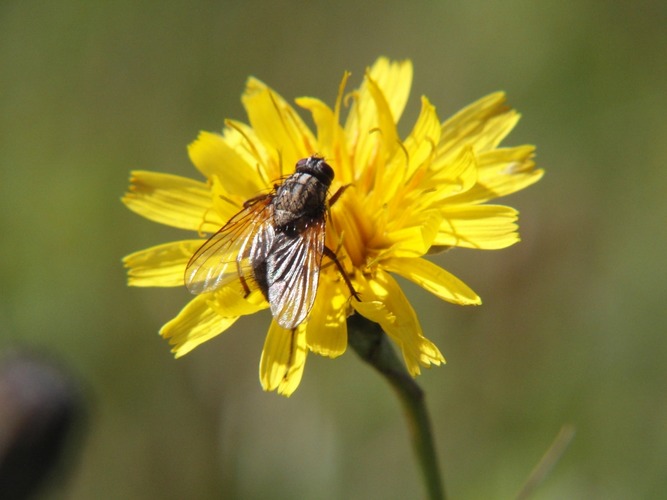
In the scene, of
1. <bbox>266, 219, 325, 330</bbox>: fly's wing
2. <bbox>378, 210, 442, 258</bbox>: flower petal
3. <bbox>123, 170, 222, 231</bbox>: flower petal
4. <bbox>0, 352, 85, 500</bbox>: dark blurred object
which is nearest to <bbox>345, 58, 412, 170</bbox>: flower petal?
<bbox>378, 210, 442, 258</bbox>: flower petal

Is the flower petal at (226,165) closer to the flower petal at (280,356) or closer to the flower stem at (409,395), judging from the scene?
the flower petal at (280,356)

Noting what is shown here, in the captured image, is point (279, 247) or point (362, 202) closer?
point (279, 247)

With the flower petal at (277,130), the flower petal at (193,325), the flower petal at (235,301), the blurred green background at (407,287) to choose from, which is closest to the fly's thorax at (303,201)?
the flower petal at (277,130)

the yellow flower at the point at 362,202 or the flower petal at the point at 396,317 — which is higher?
the yellow flower at the point at 362,202

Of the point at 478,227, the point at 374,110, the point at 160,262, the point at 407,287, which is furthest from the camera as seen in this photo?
the point at 407,287

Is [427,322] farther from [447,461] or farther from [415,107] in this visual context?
[415,107]

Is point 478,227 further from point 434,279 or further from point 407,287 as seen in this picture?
point 407,287

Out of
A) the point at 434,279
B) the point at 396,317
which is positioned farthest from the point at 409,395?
the point at 434,279

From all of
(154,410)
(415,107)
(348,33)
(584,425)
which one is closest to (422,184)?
(584,425)
